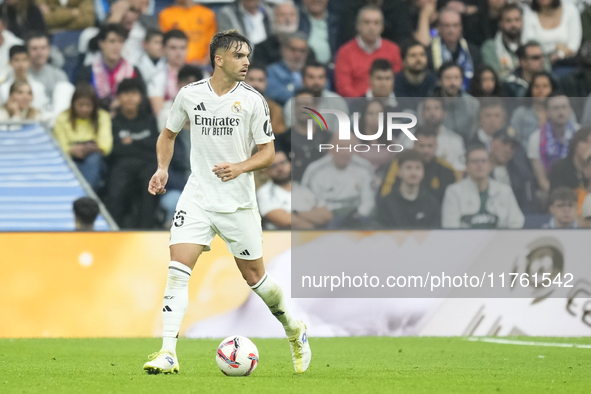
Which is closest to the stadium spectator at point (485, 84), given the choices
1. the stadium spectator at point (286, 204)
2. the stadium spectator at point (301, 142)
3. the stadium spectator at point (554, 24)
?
the stadium spectator at point (554, 24)

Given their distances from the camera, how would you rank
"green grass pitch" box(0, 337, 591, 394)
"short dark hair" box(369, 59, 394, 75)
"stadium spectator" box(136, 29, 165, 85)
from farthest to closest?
"stadium spectator" box(136, 29, 165, 85)
"short dark hair" box(369, 59, 394, 75)
"green grass pitch" box(0, 337, 591, 394)

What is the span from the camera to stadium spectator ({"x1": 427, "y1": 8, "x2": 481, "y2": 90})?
39.3ft

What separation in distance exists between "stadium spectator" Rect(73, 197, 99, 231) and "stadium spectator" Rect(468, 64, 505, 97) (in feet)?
15.3

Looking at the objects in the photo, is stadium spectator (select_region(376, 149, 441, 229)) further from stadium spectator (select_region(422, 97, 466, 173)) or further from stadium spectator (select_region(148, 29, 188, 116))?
stadium spectator (select_region(148, 29, 188, 116))

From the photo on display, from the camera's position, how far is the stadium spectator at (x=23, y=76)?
11328mm

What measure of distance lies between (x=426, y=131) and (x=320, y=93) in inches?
57.7

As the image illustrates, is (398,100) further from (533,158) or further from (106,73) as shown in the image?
(106,73)

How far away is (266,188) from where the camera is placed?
1001cm

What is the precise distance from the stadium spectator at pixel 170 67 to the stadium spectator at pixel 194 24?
497mm

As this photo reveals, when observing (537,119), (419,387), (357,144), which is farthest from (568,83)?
(419,387)

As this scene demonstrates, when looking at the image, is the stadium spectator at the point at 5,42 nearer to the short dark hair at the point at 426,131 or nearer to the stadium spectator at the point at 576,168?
the short dark hair at the point at 426,131

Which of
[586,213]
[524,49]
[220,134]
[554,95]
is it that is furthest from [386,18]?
[220,134]

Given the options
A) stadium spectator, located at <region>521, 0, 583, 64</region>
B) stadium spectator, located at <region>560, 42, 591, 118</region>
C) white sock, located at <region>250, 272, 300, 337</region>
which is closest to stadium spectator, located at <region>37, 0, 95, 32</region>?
stadium spectator, located at <region>521, 0, 583, 64</region>

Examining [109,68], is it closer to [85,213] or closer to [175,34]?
[175,34]
